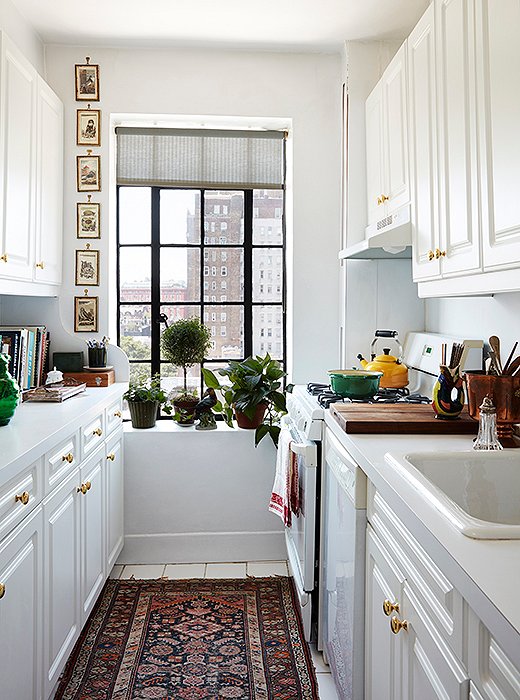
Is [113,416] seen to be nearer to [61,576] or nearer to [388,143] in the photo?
[61,576]

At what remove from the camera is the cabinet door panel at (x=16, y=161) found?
2.43 meters

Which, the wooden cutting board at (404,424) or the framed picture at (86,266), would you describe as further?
the framed picture at (86,266)

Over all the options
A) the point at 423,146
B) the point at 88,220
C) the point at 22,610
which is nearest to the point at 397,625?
the point at 22,610

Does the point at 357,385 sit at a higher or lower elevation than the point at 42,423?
higher

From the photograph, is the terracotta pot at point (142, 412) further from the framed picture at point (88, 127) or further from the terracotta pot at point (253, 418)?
the framed picture at point (88, 127)

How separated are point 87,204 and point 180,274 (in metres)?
0.63

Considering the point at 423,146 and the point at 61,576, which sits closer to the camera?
the point at 61,576

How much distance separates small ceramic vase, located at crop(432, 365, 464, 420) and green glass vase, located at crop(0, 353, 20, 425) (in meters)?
1.39


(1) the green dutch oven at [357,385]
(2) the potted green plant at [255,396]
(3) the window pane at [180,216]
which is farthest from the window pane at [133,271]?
(1) the green dutch oven at [357,385]

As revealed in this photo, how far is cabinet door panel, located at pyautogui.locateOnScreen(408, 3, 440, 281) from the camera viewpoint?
2137mm

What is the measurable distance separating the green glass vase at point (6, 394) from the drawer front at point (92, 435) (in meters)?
0.31

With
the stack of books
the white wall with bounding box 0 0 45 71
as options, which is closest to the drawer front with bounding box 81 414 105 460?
the stack of books

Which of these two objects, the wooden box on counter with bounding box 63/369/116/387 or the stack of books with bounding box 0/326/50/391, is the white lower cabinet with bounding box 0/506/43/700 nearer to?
the stack of books with bounding box 0/326/50/391

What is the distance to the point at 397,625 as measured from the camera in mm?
1363
